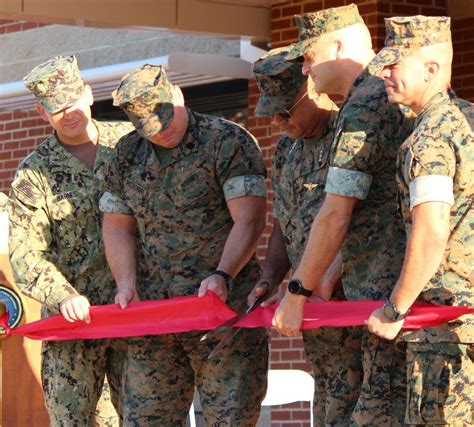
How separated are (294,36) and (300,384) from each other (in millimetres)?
2777

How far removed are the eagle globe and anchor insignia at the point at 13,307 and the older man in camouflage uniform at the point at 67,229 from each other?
4.08 feet

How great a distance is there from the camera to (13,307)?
8.88 metres

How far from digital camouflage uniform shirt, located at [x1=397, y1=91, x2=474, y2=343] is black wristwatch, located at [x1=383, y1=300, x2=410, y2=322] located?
4.9 inches

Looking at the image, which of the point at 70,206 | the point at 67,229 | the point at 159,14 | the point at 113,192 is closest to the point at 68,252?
the point at 67,229

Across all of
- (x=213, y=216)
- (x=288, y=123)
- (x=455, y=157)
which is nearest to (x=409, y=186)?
(x=455, y=157)

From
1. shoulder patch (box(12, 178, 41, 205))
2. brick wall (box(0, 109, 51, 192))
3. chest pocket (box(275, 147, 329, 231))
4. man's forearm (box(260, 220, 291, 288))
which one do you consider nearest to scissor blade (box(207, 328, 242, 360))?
man's forearm (box(260, 220, 291, 288))

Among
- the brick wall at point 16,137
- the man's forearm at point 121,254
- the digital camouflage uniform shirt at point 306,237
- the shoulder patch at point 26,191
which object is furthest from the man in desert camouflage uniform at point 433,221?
the brick wall at point 16,137

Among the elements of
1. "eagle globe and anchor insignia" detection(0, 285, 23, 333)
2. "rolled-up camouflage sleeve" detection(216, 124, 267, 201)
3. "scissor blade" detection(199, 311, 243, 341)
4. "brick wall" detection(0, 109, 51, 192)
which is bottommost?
"brick wall" detection(0, 109, 51, 192)

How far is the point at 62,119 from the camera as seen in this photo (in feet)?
24.6

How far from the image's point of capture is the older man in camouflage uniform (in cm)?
743

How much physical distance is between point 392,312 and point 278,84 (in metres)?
1.53

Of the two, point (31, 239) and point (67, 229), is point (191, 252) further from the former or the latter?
point (31, 239)

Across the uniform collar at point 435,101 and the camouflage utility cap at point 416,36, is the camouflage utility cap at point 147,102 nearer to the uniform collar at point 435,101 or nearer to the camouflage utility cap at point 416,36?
the camouflage utility cap at point 416,36

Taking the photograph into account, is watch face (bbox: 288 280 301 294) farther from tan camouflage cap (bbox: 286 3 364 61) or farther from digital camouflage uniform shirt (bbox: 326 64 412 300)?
tan camouflage cap (bbox: 286 3 364 61)
